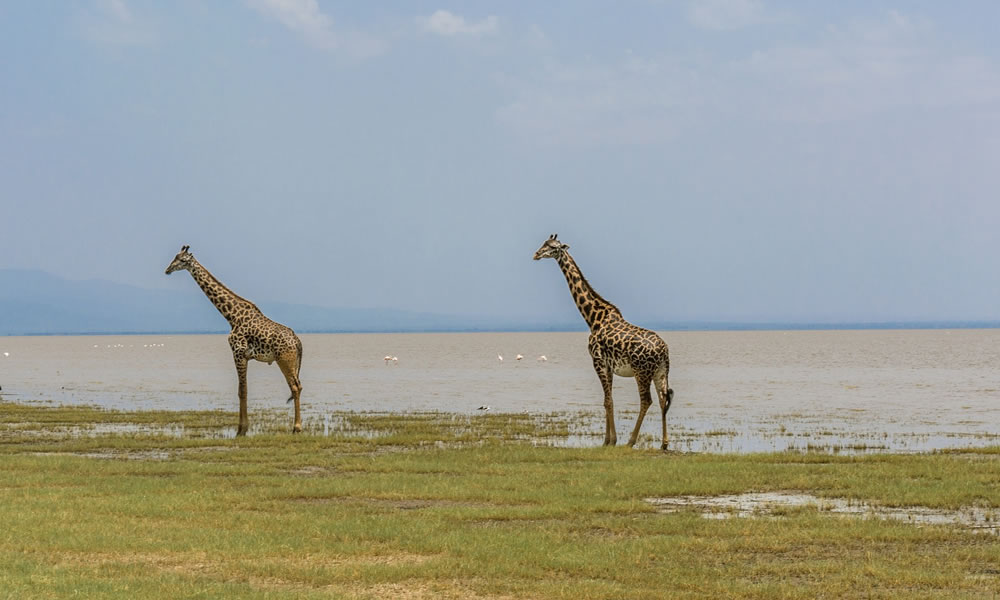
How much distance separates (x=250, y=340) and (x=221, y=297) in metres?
1.70

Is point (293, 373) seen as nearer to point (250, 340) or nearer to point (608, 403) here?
point (250, 340)

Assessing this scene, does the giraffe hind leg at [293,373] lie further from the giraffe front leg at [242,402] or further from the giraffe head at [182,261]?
the giraffe head at [182,261]

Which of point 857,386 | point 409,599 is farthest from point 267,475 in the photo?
point 857,386

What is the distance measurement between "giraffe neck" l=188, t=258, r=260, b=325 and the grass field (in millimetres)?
4926

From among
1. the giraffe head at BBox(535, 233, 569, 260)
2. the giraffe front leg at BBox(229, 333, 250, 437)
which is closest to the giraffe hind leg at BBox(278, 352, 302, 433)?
the giraffe front leg at BBox(229, 333, 250, 437)

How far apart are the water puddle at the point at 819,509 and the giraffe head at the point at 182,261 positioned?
1683 cm

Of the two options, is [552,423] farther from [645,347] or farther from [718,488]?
[718,488]

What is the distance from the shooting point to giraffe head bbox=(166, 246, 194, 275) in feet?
97.9

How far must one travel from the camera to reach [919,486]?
18.3 meters

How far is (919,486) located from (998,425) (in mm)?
16633

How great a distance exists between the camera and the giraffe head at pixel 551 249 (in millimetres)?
27547

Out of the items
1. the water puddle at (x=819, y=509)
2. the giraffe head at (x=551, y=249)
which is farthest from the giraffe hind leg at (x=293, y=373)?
the water puddle at (x=819, y=509)

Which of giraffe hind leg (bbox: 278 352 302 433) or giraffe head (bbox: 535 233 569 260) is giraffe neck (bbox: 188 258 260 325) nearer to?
giraffe hind leg (bbox: 278 352 302 433)

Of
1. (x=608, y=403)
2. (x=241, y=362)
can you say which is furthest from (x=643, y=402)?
(x=241, y=362)
